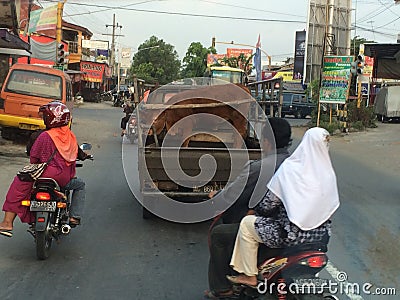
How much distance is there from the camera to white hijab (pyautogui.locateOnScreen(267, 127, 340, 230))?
360cm

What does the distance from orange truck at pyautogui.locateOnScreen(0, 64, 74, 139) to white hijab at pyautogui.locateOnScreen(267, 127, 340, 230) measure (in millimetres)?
12033

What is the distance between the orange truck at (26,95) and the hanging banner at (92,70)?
1519 inches

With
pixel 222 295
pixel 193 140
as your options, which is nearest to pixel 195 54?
pixel 193 140

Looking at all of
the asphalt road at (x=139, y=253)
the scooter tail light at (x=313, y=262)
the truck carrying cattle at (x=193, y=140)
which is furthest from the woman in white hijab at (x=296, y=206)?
the truck carrying cattle at (x=193, y=140)

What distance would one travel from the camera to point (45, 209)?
5.62m

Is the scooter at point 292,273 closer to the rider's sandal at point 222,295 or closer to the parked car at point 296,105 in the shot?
the rider's sandal at point 222,295

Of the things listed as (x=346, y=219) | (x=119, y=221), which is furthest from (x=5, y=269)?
(x=346, y=219)

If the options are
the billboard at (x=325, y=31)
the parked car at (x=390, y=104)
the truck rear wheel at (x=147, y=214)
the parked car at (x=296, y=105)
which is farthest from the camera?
the parked car at (x=296, y=105)

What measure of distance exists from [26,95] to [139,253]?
10.1 metres

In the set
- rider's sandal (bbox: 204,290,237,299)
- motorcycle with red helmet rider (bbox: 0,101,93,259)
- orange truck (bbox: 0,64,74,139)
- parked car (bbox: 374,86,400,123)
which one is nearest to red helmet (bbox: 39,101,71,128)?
motorcycle with red helmet rider (bbox: 0,101,93,259)

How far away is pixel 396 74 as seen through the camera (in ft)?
91.7

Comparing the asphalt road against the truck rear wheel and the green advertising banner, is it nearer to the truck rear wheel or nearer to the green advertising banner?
the truck rear wheel

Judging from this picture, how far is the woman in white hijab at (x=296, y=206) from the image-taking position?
3613 mm

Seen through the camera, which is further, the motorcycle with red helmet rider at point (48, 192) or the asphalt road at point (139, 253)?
the motorcycle with red helmet rider at point (48, 192)
